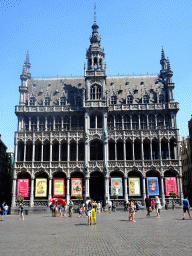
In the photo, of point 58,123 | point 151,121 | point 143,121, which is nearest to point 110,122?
point 143,121

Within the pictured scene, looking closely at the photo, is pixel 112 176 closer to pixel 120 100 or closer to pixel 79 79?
pixel 120 100

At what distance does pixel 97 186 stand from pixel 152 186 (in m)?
12.4

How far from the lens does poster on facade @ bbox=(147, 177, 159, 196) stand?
59.2 metres

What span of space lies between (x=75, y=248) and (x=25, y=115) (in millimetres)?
56239

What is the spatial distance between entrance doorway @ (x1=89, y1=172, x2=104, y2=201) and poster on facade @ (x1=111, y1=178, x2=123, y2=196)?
3.84 meters

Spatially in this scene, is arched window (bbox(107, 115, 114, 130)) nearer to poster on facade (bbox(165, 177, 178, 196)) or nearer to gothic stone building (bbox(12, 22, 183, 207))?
gothic stone building (bbox(12, 22, 183, 207))

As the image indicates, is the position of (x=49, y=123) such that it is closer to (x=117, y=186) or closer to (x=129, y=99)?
(x=129, y=99)

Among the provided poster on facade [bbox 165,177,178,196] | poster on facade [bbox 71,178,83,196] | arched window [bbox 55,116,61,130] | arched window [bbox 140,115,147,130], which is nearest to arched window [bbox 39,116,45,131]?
arched window [bbox 55,116,61,130]

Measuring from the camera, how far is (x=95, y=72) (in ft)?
221

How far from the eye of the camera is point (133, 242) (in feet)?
50.4

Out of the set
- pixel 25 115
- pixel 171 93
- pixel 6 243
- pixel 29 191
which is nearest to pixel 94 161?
pixel 29 191

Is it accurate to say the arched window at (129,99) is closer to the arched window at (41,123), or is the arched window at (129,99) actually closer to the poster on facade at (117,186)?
the poster on facade at (117,186)

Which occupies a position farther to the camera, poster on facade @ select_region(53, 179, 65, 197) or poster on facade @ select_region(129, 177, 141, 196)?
poster on facade @ select_region(53, 179, 65, 197)

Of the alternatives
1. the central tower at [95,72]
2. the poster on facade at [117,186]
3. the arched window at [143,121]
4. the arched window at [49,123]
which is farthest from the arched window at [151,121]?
the arched window at [49,123]
